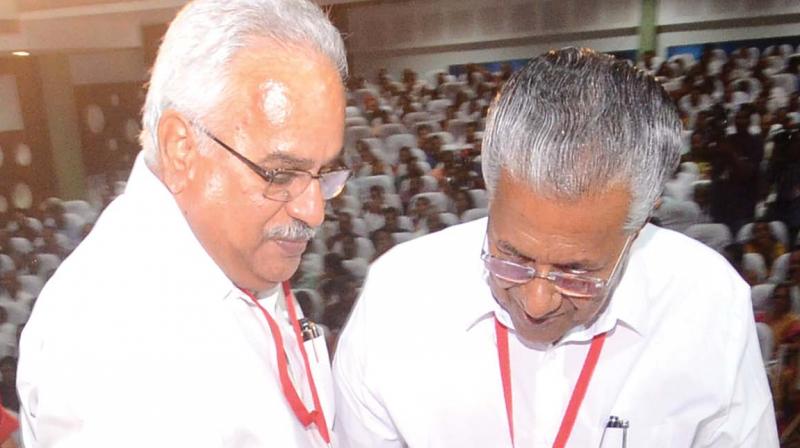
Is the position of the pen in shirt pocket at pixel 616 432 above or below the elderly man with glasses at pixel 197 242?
below

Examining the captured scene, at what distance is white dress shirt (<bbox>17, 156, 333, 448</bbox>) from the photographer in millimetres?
864

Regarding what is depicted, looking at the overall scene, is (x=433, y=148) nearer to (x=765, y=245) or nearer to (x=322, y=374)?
(x=765, y=245)

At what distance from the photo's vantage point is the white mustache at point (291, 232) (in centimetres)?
100

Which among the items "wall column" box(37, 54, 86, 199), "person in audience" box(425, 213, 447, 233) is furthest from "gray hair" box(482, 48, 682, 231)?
"wall column" box(37, 54, 86, 199)

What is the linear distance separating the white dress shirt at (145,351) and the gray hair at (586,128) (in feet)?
1.47

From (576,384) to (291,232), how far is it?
503 millimetres

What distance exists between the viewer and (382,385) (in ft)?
3.97

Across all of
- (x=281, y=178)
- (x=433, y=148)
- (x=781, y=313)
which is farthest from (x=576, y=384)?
(x=433, y=148)

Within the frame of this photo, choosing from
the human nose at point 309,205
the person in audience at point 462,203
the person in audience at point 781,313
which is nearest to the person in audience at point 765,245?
the person in audience at point 781,313

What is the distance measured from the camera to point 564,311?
1.06 m

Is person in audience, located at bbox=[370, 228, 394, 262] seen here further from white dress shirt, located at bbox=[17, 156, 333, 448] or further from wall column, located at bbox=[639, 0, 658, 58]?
wall column, located at bbox=[639, 0, 658, 58]

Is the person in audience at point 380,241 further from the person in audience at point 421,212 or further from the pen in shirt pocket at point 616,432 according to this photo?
the pen in shirt pocket at point 616,432

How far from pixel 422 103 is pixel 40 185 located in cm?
358

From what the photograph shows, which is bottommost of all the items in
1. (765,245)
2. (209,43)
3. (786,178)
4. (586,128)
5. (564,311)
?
(765,245)
